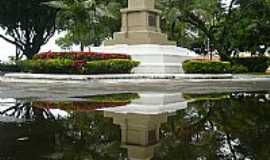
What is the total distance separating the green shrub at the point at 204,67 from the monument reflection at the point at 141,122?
16.3 meters

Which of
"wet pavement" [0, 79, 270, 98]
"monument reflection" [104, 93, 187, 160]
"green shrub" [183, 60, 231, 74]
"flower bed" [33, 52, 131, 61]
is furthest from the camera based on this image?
"green shrub" [183, 60, 231, 74]

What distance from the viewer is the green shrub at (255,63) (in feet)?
136

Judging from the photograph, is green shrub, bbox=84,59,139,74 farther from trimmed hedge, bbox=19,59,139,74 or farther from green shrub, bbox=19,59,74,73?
green shrub, bbox=19,59,74,73

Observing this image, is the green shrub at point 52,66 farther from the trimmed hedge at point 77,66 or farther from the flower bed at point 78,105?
the flower bed at point 78,105

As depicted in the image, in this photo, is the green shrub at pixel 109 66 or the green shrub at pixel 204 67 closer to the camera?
the green shrub at pixel 109 66

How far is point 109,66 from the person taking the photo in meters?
25.4

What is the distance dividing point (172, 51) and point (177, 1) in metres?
10.8

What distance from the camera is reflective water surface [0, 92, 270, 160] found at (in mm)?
5383

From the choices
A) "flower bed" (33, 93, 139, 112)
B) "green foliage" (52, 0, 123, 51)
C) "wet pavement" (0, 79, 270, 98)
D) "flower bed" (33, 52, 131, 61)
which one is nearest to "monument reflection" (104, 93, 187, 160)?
"flower bed" (33, 93, 139, 112)

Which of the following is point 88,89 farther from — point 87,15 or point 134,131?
point 87,15

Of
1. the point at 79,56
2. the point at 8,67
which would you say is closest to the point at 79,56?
the point at 79,56

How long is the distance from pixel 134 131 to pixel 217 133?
1282 mm

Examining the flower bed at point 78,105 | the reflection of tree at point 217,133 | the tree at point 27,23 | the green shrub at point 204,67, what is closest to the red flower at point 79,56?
the green shrub at point 204,67

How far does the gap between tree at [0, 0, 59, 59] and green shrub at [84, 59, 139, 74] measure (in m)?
14.1
